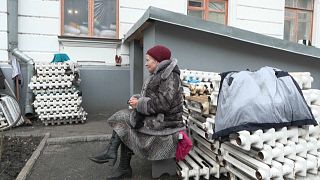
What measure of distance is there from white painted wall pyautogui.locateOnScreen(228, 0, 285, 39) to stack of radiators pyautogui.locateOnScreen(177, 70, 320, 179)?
6.54 metres

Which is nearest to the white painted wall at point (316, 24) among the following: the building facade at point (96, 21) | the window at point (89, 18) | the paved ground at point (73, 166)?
the building facade at point (96, 21)

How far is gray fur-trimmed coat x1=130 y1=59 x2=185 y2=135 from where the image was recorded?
3.00 metres

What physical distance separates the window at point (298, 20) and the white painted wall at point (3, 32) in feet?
29.6

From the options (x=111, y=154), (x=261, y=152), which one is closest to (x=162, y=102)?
(x=111, y=154)

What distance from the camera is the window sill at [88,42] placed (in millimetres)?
7248

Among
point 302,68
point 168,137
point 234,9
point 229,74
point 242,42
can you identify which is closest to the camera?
point 229,74

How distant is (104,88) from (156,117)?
4.74 meters

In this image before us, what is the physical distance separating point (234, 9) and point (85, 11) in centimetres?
468

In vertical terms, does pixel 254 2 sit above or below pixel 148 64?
above

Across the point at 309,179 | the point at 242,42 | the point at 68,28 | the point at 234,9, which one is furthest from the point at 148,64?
the point at 234,9

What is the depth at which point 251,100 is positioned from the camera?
242 centimetres

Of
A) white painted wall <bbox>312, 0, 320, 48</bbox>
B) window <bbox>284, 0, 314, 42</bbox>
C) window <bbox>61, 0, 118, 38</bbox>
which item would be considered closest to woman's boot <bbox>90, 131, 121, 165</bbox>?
window <bbox>61, 0, 118, 38</bbox>

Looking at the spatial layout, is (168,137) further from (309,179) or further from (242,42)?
(242,42)

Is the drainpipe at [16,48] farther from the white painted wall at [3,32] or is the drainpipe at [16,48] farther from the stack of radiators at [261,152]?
the stack of radiators at [261,152]
